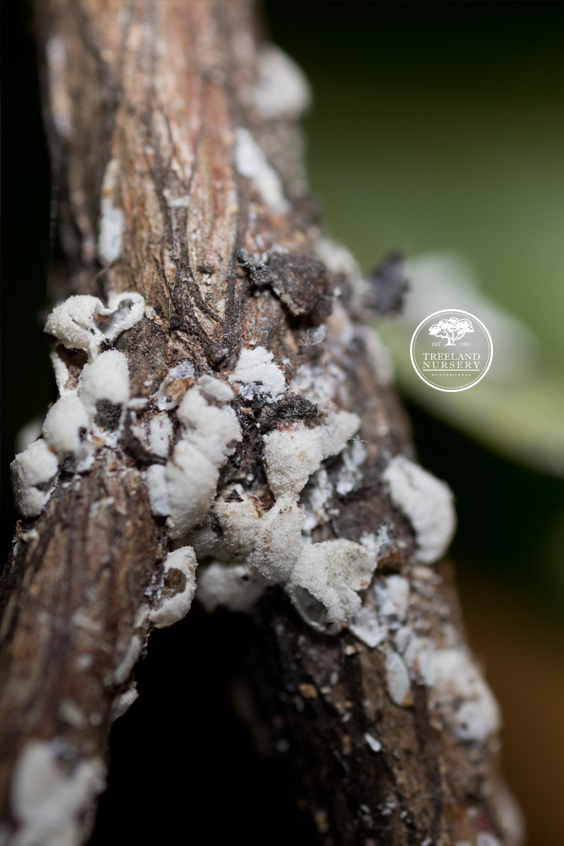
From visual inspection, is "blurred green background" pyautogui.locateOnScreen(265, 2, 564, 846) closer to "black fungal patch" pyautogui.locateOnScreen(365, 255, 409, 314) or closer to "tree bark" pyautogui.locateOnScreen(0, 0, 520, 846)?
"black fungal patch" pyautogui.locateOnScreen(365, 255, 409, 314)

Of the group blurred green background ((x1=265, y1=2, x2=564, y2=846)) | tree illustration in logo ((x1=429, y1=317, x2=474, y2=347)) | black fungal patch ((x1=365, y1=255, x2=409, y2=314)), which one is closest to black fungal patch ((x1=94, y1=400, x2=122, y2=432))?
tree illustration in logo ((x1=429, y1=317, x2=474, y2=347))

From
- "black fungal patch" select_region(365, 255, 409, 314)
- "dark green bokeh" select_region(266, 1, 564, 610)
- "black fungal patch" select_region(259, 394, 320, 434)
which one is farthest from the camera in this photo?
"dark green bokeh" select_region(266, 1, 564, 610)

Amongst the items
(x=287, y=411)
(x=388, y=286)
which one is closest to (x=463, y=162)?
(x=388, y=286)

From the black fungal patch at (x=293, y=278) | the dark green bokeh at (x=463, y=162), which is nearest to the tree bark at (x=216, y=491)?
the black fungal patch at (x=293, y=278)

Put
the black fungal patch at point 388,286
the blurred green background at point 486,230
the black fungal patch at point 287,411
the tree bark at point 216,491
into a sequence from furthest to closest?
the blurred green background at point 486,230, the black fungal patch at point 388,286, the black fungal patch at point 287,411, the tree bark at point 216,491

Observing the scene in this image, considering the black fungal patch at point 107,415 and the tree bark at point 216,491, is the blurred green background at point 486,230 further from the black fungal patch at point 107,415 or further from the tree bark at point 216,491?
the black fungal patch at point 107,415

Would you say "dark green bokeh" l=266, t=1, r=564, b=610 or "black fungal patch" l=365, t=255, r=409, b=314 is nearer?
"black fungal patch" l=365, t=255, r=409, b=314

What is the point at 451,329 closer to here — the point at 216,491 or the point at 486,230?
the point at 216,491
